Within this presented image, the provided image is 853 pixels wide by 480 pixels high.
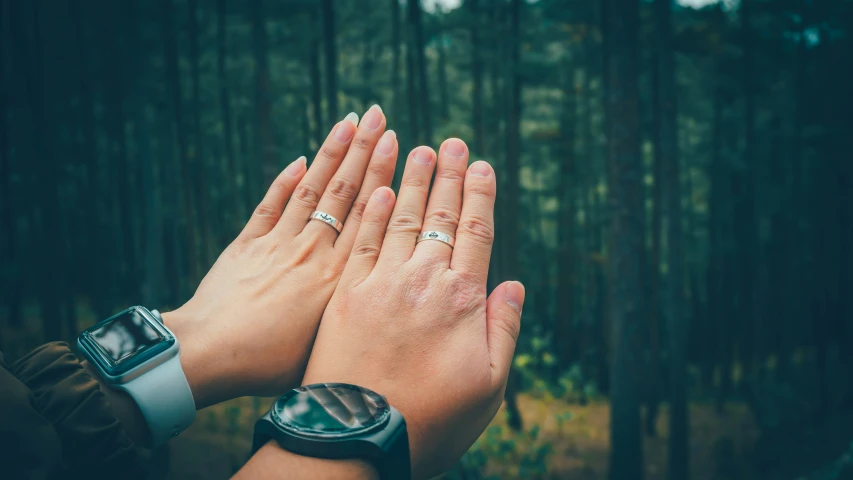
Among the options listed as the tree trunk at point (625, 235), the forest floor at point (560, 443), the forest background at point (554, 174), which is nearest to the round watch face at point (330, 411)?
the forest background at point (554, 174)

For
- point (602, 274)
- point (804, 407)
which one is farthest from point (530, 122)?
point (804, 407)

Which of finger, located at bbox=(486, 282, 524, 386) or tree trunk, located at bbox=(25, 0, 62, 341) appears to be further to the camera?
tree trunk, located at bbox=(25, 0, 62, 341)

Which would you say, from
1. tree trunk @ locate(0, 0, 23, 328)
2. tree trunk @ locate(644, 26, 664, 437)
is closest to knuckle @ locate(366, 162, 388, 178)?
tree trunk @ locate(0, 0, 23, 328)

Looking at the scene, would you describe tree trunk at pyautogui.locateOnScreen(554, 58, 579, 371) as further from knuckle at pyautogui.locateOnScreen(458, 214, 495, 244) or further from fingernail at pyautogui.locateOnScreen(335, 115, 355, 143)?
knuckle at pyautogui.locateOnScreen(458, 214, 495, 244)

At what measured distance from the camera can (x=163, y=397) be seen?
1503 mm

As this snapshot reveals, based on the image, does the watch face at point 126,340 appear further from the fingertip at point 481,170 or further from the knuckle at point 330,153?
the fingertip at point 481,170

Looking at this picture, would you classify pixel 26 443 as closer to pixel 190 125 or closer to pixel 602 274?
pixel 190 125

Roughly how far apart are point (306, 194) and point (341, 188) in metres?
0.16

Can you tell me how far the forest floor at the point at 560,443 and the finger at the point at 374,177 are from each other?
214 inches

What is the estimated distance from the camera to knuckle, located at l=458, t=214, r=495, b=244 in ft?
6.17

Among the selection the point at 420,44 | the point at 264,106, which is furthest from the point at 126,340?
the point at 420,44

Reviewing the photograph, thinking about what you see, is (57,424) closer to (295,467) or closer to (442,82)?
(295,467)

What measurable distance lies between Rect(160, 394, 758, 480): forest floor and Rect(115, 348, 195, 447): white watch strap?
5.86m

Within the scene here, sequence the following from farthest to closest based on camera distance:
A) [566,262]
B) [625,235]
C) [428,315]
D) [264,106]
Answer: [566,262] → [264,106] → [625,235] → [428,315]
